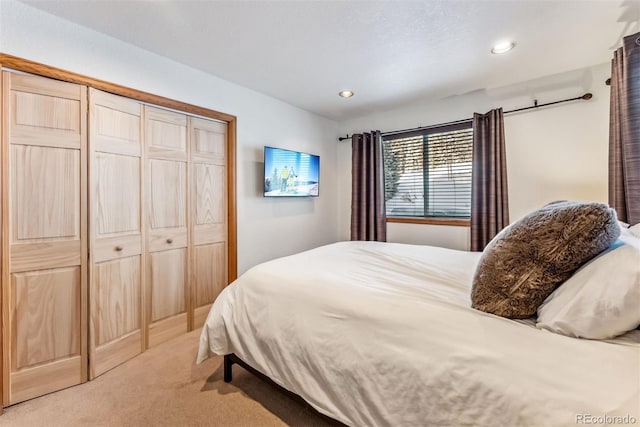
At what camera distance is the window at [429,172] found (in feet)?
10.5

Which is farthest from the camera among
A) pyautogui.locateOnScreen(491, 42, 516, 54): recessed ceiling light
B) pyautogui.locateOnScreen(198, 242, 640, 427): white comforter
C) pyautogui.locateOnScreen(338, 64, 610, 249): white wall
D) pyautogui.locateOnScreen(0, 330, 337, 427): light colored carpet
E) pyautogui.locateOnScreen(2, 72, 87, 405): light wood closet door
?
pyautogui.locateOnScreen(338, 64, 610, 249): white wall

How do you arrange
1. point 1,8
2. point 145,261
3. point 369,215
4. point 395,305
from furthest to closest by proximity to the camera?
point 369,215 < point 145,261 < point 1,8 < point 395,305

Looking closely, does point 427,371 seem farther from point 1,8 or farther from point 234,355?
point 1,8

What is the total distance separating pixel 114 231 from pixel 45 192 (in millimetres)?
458

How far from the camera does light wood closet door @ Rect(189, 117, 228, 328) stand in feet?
8.44

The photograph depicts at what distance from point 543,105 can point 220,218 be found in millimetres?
3427

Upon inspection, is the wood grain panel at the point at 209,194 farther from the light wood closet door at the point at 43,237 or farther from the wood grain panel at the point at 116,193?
the light wood closet door at the point at 43,237

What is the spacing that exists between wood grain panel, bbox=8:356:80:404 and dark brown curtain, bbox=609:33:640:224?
3.96m

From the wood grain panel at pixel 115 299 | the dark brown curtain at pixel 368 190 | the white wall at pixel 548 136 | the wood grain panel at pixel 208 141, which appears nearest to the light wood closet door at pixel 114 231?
the wood grain panel at pixel 115 299

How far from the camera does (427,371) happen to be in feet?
3.32

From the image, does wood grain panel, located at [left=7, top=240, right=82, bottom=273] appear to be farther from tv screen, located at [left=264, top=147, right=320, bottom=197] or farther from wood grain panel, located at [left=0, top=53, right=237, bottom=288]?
tv screen, located at [left=264, top=147, right=320, bottom=197]

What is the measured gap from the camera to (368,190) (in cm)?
368

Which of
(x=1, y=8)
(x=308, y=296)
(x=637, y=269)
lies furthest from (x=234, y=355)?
(x=1, y=8)

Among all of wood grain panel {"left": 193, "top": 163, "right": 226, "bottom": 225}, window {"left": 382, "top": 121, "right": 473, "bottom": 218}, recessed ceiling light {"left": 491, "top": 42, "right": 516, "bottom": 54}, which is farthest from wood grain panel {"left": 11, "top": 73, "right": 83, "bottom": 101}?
window {"left": 382, "top": 121, "right": 473, "bottom": 218}
